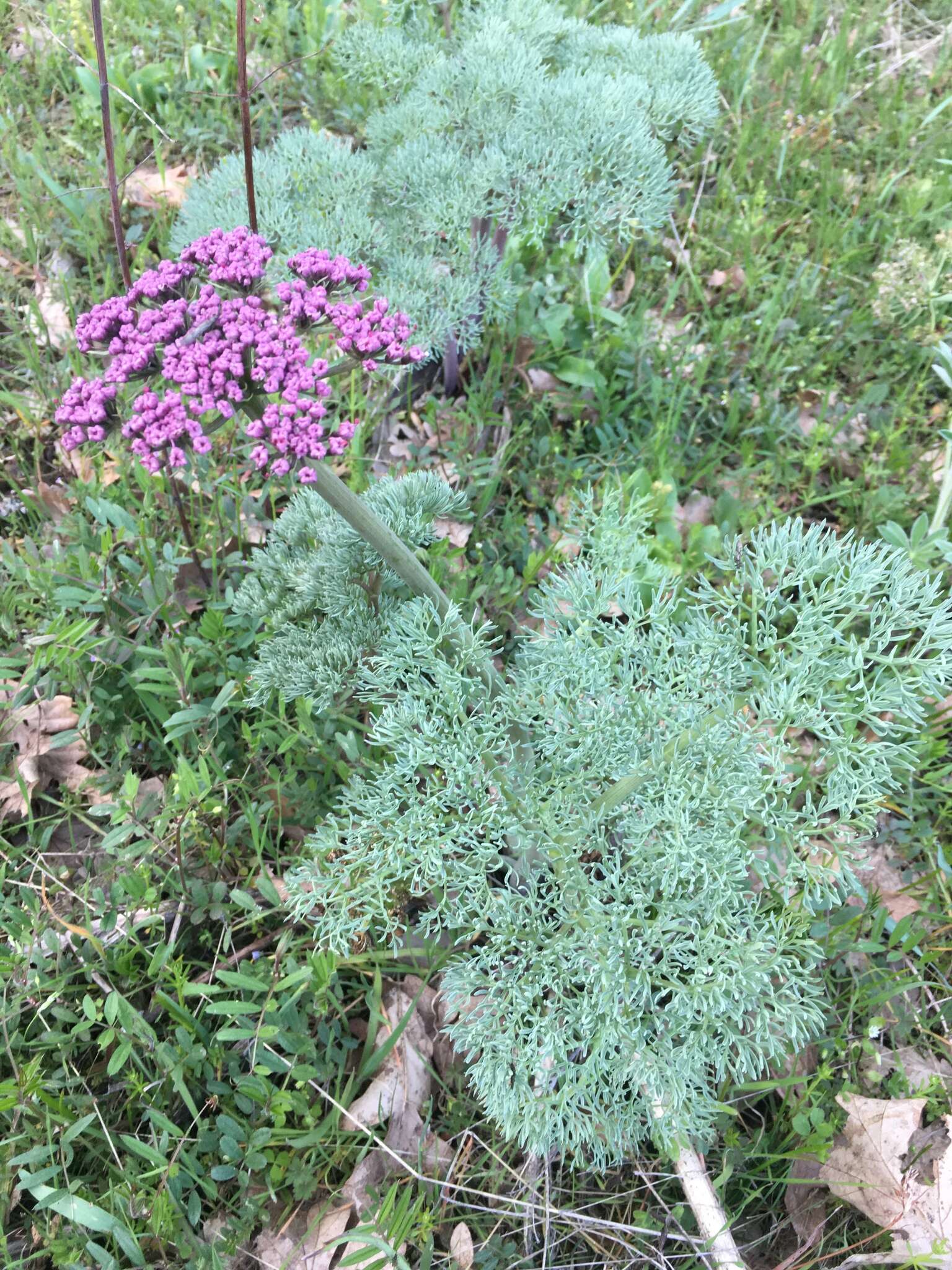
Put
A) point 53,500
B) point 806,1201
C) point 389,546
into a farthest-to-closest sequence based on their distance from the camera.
Answer: 1. point 53,500
2. point 806,1201
3. point 389,546

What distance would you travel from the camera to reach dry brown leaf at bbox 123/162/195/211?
13.3 feet

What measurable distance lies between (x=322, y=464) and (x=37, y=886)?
1.70 metres

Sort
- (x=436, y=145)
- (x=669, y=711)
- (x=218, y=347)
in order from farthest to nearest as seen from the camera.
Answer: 1. (x=436, y=145)
2. (x=669, y=711)
3. (x=218, y=347)

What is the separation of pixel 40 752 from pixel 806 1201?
257 cm

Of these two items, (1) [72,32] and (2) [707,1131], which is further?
(1) [72,32]

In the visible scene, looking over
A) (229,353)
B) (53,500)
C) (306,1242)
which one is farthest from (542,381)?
(306,1242)

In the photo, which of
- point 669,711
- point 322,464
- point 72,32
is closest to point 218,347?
point 322,464

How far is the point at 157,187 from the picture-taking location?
13.8 feet

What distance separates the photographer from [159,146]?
427 cm

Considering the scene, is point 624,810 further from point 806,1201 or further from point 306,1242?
point 306,1242

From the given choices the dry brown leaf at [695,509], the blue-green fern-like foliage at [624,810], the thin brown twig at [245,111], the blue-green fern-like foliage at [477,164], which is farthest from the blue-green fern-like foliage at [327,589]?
the dry brown leaf at [695,509]

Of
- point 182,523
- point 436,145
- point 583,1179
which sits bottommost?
point 583,1179

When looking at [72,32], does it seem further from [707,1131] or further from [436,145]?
[707,1131]

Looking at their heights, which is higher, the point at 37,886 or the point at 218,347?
the point at 218,347
